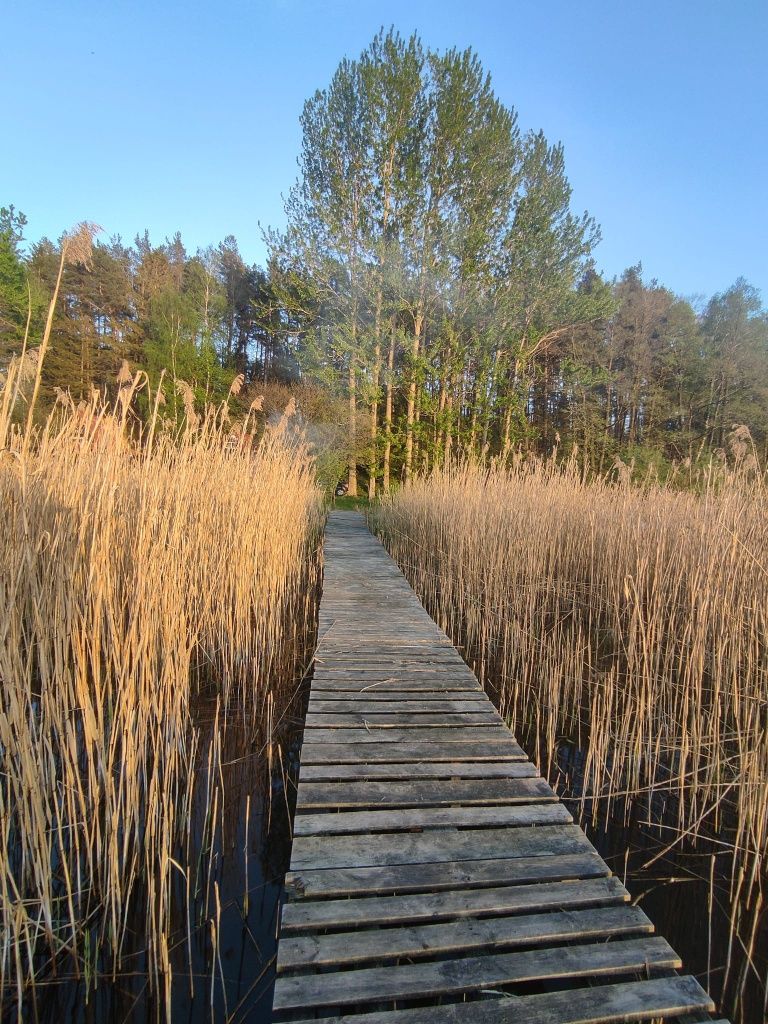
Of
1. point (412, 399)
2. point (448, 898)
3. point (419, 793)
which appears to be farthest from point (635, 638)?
point (412, 399)

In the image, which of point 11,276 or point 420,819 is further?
point 11,276

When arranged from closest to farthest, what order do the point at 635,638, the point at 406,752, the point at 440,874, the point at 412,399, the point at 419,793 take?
the point at 440,874 → the point at 419,793 → the point at 406,752 → the point at 635,638 → the point at 412,399

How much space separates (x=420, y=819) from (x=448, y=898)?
0.90 ft

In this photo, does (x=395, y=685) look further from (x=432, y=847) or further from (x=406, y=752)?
(x=432, y=847)

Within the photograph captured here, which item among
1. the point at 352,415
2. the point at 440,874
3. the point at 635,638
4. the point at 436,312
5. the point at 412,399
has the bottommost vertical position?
the point at 440,874

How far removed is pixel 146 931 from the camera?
4.04ft

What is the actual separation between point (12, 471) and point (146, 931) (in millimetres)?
1484

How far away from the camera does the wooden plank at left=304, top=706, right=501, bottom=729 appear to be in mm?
1870

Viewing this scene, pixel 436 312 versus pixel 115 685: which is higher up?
pixel 436 312

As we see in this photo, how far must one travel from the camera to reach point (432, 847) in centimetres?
125

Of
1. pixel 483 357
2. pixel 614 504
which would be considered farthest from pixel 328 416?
pixel 614 504

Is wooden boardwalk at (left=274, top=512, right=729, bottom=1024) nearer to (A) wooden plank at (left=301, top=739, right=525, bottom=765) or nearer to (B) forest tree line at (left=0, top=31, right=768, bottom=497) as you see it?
(A) wooden plank at (left=301, top=739, right=525, bottom=765)

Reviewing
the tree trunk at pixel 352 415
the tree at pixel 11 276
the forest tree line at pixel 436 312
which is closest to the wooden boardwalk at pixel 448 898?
the forest tree line at pixel 436 312

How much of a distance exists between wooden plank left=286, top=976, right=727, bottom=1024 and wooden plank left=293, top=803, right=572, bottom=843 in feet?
1.31
